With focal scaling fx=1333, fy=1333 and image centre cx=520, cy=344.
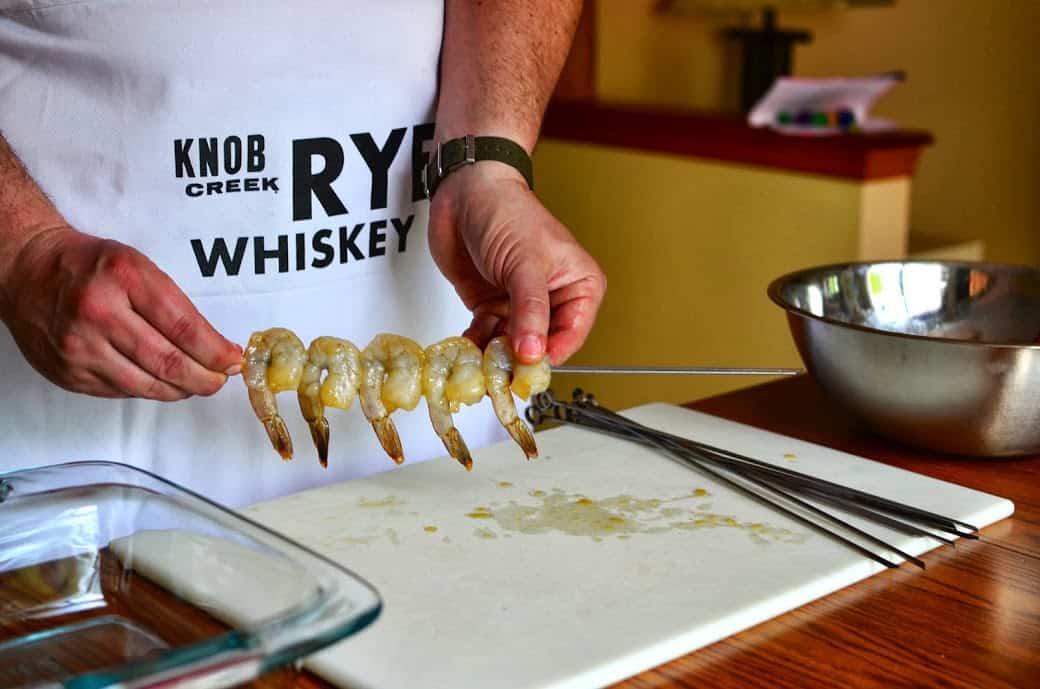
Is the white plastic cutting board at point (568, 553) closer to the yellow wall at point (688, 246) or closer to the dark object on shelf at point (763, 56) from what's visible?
the yellow wall at point (688, 246)

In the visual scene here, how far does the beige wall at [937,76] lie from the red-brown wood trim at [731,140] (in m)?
0.56

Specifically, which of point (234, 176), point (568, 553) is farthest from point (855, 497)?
point (234, 176)

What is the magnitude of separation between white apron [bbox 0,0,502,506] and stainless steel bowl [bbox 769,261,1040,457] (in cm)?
47

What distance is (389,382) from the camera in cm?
120

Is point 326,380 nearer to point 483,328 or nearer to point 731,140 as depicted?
point 483,328

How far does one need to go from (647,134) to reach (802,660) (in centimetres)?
256

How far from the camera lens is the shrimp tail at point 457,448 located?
120 cm

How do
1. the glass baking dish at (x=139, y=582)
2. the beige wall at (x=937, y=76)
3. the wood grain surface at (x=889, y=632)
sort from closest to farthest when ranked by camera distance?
the glass baking dish at (x=139, y=582), the wood grain surface at (x=889, y=632), the beige wall at (x=937, y=76)

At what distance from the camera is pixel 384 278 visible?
1.59 metres

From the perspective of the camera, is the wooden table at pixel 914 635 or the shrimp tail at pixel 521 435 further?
the shrimp tail at pixel 521 435

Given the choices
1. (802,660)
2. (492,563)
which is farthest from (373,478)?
(802,660)

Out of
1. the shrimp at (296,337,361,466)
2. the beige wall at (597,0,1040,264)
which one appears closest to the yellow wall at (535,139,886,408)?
the beige wall at (597,0,1040,264)

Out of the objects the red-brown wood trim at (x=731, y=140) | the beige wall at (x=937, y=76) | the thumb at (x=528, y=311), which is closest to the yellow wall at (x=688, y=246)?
the red-brown wood trim at (x=731, y=140)

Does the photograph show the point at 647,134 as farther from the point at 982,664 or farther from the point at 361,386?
the point at 982,664
